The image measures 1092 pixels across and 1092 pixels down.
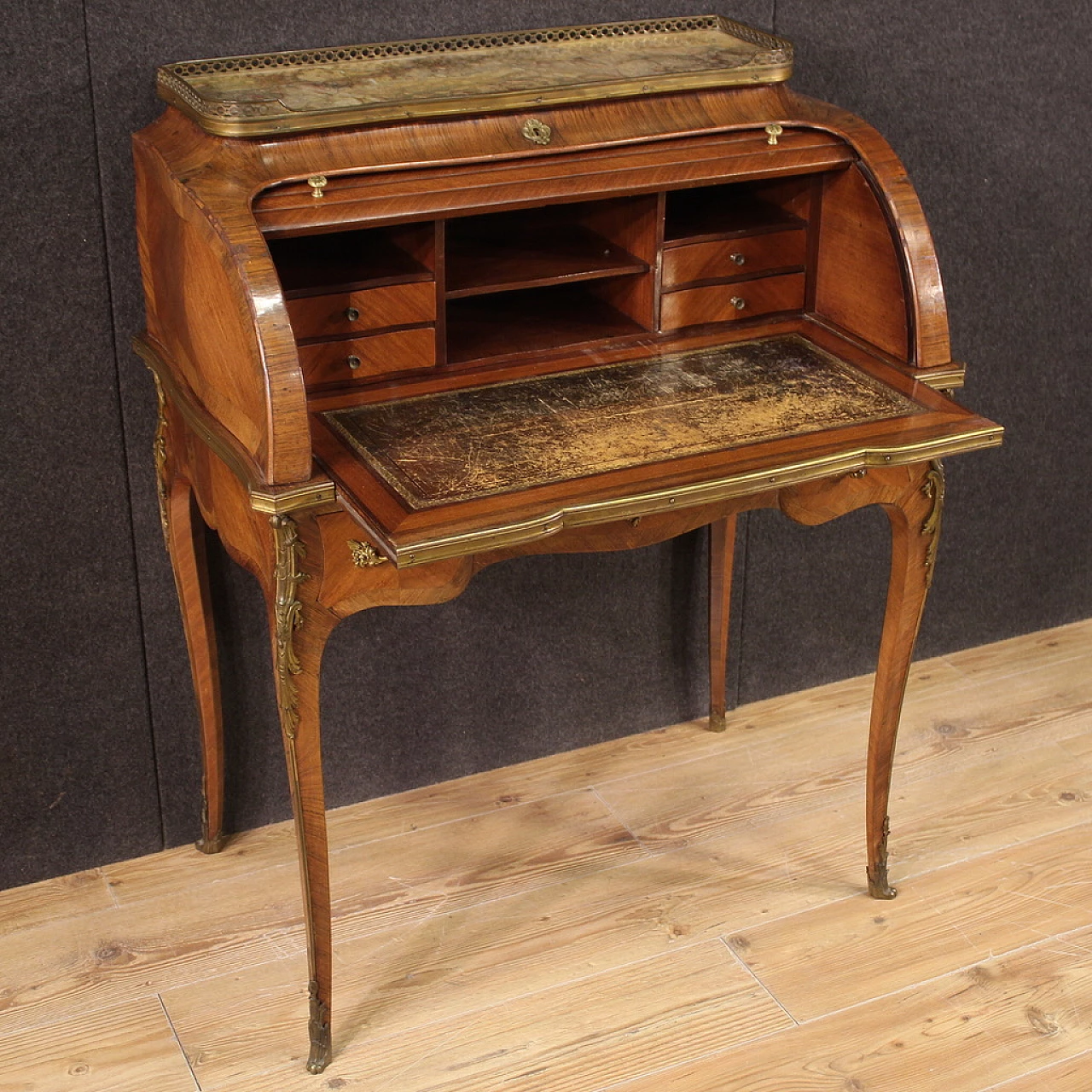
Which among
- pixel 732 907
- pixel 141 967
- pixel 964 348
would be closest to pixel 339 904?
pixel 141 967

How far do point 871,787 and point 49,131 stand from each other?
1.50 m

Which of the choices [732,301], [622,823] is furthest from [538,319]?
[622,823]

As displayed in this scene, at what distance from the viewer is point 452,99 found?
1849 mm

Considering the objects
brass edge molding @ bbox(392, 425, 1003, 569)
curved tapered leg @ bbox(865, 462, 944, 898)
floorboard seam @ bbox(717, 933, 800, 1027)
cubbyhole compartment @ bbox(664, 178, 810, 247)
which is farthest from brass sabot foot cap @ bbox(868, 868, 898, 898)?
cubbyhole compartment @ bbox(664, 178, 810, 247)

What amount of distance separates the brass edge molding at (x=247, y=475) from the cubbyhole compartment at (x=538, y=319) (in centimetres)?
33

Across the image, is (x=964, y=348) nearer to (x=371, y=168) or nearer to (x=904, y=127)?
(x=904, y=127)

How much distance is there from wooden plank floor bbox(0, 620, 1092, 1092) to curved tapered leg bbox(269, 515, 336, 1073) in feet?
0.50

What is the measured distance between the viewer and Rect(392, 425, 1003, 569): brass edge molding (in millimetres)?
1607

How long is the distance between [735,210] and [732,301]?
0.51ft

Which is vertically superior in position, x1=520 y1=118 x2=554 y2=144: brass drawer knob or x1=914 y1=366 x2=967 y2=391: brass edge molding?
x1=520 y1=118 x2=554 y2=144: brass drawer knob

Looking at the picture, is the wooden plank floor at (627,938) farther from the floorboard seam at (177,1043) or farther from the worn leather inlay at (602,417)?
the worn leather inlay at (602,417)

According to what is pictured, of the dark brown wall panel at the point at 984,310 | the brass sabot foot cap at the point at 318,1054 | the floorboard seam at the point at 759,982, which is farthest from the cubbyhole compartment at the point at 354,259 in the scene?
the floorboard seam at the point at 759,982

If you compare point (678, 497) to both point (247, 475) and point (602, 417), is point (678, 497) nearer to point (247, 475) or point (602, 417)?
point (602, 417)

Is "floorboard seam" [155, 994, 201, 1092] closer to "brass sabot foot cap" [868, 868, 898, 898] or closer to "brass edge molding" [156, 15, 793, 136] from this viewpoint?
"brass sabot foot cap" [868, 868, 898, 898]
